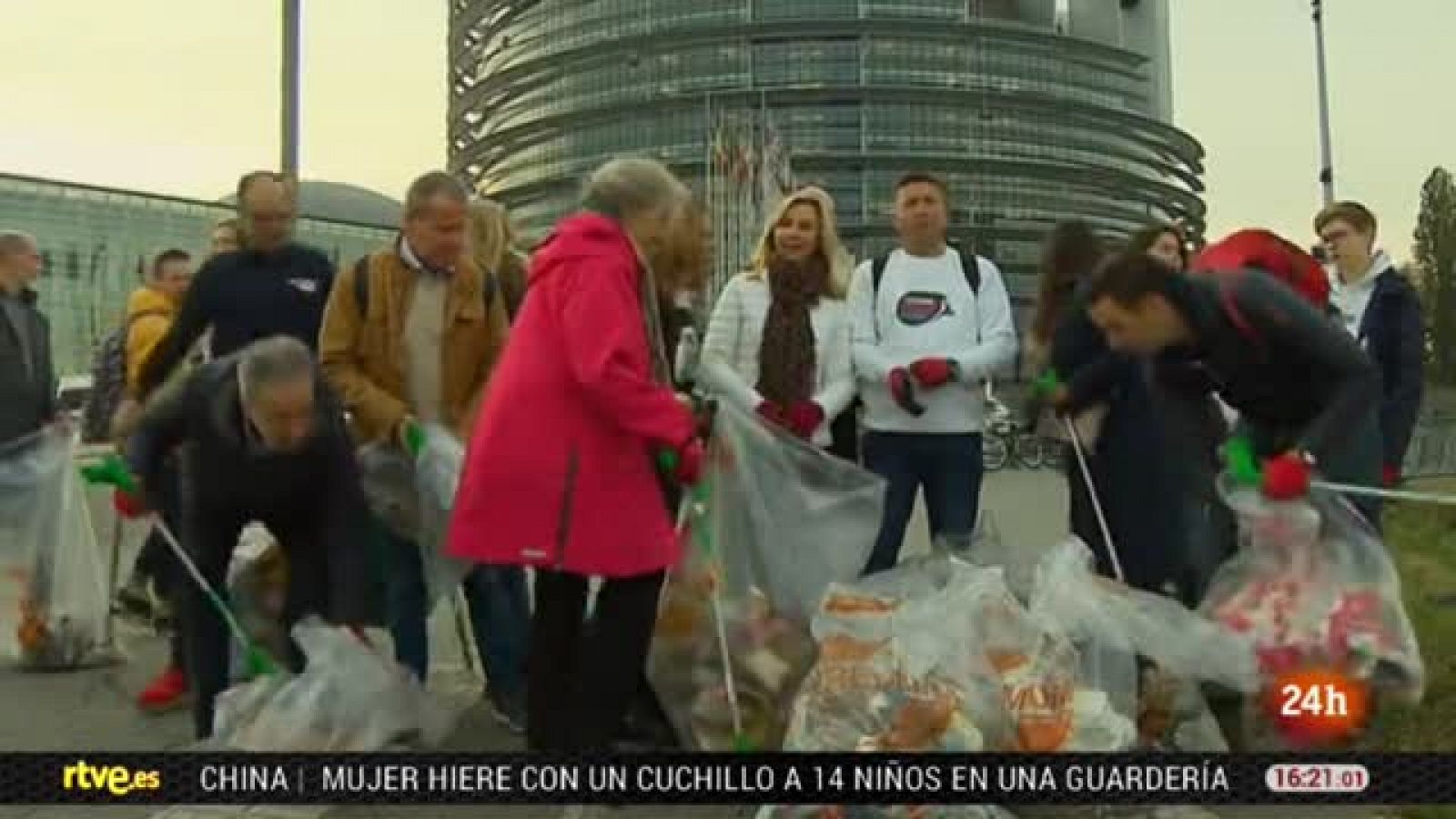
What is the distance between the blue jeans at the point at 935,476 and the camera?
4246 millimetres

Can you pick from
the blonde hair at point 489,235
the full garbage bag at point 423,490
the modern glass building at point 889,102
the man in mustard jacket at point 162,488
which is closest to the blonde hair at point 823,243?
the blonde hair at point 489,235

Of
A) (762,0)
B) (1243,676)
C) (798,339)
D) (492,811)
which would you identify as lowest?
(492,811)

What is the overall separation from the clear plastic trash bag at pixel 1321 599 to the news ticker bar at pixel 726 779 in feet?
1.42

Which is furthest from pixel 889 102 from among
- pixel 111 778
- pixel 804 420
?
pixel 111 778

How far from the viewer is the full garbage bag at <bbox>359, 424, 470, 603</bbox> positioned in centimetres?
374

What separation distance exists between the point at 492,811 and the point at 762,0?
67774 millimetres

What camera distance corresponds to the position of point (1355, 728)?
322cm

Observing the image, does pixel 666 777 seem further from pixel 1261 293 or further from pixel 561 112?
pixel 561 112

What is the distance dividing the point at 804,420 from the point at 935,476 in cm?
53

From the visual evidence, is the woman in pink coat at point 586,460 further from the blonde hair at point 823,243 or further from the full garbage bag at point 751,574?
the blonde hair at point 823,243

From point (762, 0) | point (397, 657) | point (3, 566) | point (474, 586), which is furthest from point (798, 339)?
point (762, 0)

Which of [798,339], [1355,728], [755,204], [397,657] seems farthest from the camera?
[755,204]

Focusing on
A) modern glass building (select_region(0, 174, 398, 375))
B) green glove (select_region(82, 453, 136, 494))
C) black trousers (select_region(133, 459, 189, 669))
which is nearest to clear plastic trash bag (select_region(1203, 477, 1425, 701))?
black trousers (select_region(133, 459, 189, 669))

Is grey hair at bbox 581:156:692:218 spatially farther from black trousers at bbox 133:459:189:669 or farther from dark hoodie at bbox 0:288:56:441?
dark hoodie at bbox 0:288:56:441
